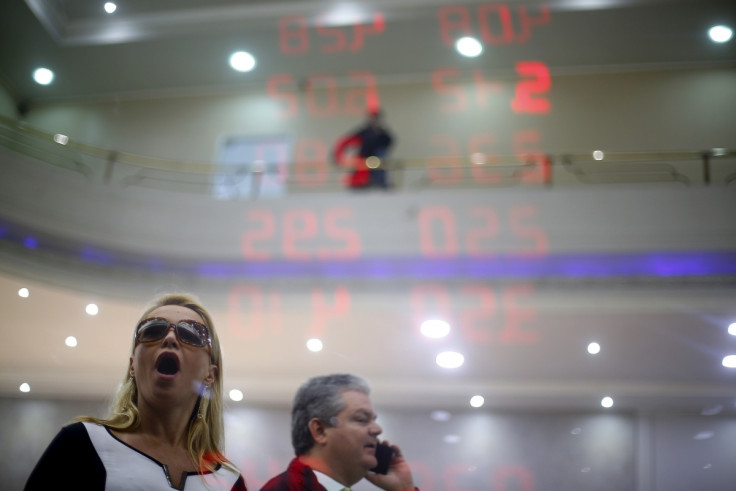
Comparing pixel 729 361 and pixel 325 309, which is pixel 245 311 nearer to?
pixel 325 309

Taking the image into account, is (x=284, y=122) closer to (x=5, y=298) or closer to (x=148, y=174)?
(x=148, y=174)

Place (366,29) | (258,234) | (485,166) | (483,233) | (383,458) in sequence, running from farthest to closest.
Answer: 1. (366,29)
2. (485,166)
3. (258,234)
4. (483,233)
5. (383,458)

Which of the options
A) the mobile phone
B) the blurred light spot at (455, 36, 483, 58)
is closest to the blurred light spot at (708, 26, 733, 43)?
the blurred light spot at (455, 36, 483, 58)

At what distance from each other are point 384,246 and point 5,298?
1758 mm

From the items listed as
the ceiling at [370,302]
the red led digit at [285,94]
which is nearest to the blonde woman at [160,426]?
the ceiling at [370,302]

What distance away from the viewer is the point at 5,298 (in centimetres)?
366

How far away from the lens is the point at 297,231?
4.47 m

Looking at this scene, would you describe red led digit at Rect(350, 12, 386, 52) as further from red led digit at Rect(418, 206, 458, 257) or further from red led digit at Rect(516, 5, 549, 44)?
red led digit at Rect(418, 206, 458, 257)

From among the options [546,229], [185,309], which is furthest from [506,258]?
[185,309]

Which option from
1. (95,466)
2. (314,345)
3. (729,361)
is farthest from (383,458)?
(729,361)

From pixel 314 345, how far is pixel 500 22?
2384mm

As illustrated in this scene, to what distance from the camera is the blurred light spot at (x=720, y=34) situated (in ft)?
16.8

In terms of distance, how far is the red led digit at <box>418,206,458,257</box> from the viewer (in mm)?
4285

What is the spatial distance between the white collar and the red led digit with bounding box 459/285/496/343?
1.05 m
